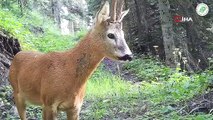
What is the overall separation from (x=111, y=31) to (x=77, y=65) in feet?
2.29

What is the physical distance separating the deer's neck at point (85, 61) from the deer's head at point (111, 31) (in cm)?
12

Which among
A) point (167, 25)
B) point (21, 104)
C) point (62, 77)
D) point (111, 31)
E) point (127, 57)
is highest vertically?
point (111, 31)

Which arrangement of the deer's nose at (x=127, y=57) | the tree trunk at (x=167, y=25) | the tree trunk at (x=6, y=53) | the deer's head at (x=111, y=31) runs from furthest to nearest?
the tree trunk at (x=167, y=25), the tree trunk at (x=6, y=53), the deer's head at (x=111, y=31), the deer's nose at (x=127, y=57)

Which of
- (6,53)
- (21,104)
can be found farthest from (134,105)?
(6,53)

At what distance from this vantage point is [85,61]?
19.8ft

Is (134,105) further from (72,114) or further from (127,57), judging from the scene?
(127,57)

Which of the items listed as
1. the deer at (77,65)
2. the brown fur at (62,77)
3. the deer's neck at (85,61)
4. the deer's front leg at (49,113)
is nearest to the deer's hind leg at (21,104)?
the brown fur at (62,77)

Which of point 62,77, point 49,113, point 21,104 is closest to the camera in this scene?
point 49,113

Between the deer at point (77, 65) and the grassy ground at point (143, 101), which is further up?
the deer at point (77, 65)

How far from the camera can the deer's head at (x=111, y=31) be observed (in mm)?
5793

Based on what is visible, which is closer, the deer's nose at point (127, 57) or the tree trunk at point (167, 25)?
the deer's nose at point (127, 57)

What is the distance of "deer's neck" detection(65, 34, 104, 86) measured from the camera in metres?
5.98

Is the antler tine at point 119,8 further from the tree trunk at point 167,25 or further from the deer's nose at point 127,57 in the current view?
the tree trunk at point 167,25

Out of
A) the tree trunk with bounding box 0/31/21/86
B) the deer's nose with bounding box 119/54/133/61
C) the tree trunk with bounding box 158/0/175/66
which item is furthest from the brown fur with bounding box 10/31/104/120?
the tree trunk with bounding box 158/0/175/66
